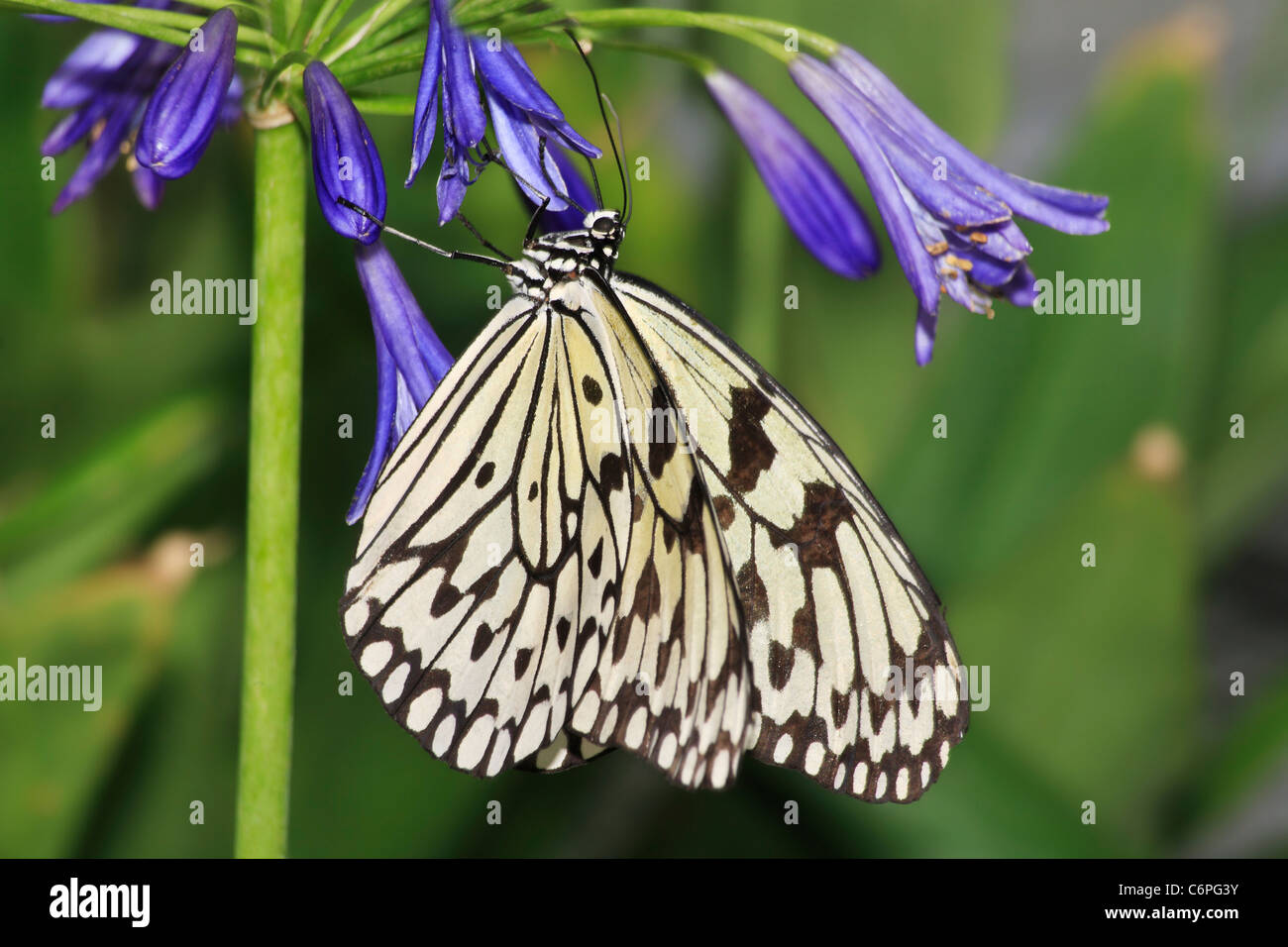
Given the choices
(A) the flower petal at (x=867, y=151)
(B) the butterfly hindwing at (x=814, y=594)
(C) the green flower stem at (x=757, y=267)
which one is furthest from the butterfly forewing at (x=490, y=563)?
(C) the green flower stem at (x=757, y=267)

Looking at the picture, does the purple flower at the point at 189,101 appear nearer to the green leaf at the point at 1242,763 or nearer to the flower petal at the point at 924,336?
the flower petal at the point at 924,336

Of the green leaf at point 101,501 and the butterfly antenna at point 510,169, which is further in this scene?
the green leaf at point 101,501

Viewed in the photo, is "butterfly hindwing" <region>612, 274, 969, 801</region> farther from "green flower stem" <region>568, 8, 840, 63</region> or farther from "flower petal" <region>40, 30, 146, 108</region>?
"flower petal" <region>40, 30, 146, 108</region>

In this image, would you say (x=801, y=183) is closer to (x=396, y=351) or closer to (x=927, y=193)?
(x=927, y=193)

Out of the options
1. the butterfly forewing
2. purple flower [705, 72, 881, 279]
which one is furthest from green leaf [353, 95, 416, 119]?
purple flower [705, 72, 881, 279]

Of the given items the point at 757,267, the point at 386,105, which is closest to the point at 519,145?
the point at 386,105
